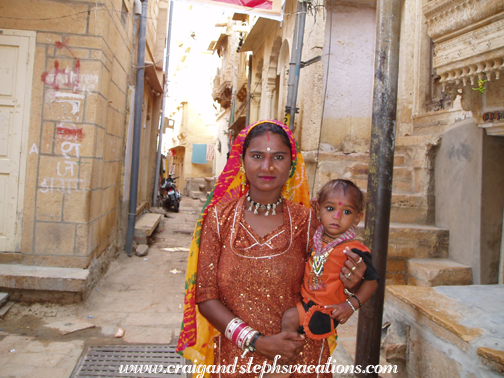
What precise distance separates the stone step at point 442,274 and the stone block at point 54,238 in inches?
162

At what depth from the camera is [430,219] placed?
5.18 m

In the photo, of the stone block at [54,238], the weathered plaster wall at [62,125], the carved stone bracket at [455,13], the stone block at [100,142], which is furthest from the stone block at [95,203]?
the carved stone bracket at [455,13]

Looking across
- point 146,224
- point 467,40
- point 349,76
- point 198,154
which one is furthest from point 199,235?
point 198,154

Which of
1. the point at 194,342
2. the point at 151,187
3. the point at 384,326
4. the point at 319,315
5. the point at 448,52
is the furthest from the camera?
the point at 151,187

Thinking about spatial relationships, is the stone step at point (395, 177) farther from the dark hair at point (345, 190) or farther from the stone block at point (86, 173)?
the dark hair at point (345, 190)

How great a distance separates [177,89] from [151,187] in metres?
24.6

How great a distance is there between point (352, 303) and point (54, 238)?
3.92m

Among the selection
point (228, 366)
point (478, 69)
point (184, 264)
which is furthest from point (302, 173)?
point (184, 264)

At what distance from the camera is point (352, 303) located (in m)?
1.58

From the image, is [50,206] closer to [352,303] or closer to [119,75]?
[119,75]

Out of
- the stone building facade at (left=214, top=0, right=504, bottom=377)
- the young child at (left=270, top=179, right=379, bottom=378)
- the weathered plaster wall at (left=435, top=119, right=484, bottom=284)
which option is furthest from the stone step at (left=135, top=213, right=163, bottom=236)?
the young child at (left=270, top=179, right=379, bottom=378)

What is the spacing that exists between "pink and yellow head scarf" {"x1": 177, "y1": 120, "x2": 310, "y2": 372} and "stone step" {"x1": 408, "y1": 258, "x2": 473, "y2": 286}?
304 centimetres

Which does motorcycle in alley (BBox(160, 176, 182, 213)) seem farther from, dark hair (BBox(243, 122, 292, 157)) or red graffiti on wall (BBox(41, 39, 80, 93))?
dark hair (BBox(243, 122, 292, 157))

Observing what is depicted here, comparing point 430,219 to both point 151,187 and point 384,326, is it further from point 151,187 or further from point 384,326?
point 151,187
